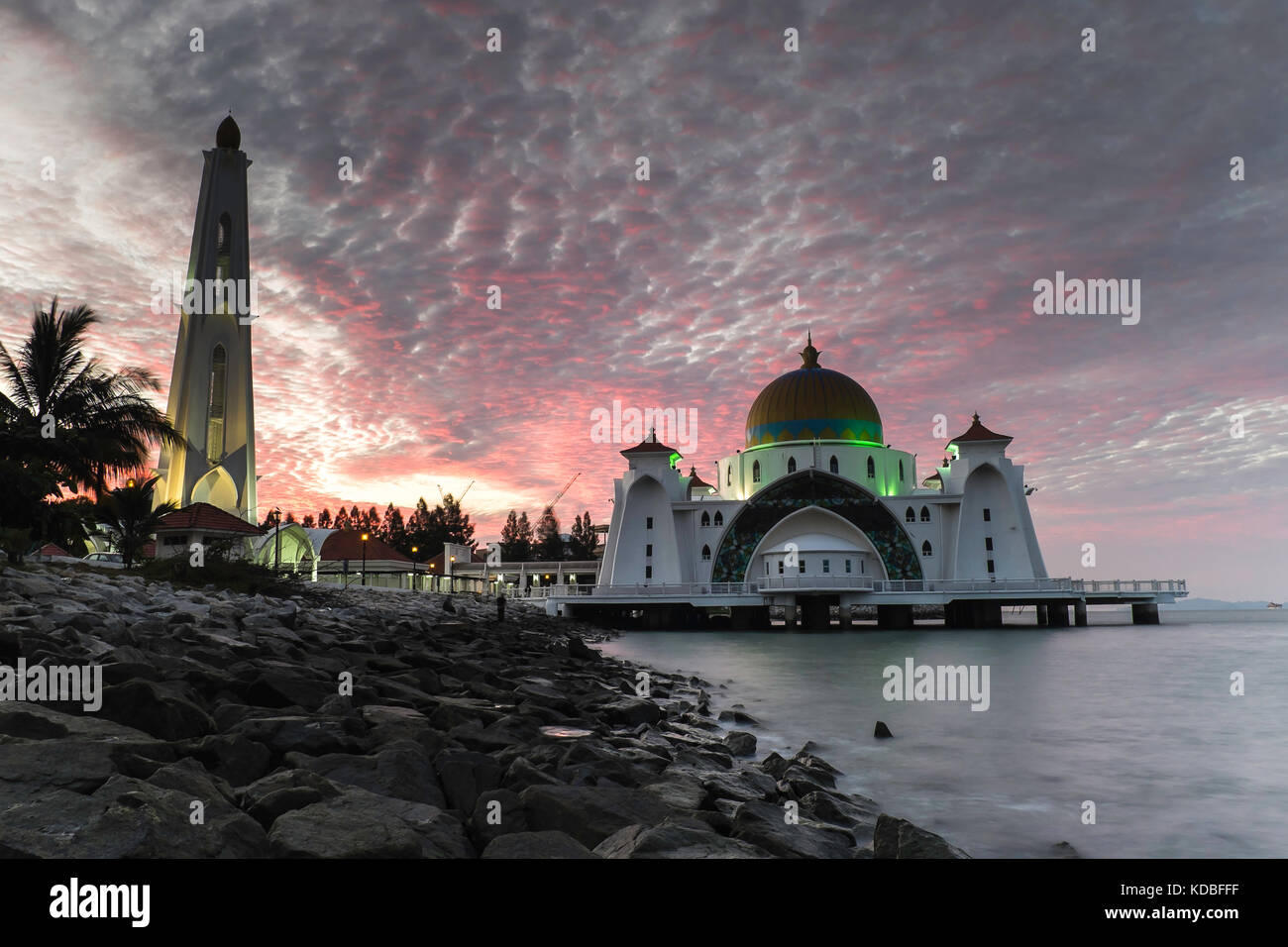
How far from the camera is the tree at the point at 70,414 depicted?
21000mm

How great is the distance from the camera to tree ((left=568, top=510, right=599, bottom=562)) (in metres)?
115

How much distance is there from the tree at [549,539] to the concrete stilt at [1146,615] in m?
64.7

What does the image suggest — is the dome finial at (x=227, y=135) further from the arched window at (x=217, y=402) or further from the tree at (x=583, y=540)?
the tree at (x=583, y=540)

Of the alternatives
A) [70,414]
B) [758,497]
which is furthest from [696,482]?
[70,414]

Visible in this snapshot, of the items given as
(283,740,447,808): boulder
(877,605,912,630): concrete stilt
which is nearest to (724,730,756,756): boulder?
(283,740,447,808): boulder

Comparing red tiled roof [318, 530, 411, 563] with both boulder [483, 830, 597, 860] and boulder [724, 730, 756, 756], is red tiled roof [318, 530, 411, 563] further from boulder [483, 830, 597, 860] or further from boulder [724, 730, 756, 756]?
boulder [483, 830, 597, 860]

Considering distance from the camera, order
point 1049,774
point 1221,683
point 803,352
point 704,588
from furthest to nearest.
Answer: point 803,352
point 704,588
point 1221,683
point 1049,774

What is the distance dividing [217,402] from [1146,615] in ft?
199

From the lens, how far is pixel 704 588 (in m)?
49.9

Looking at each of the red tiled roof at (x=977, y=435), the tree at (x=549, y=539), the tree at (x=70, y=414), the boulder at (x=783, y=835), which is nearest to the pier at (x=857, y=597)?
the red tiled roof at (x=977, y=435)

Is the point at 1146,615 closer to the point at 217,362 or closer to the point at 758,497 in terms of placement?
the point at 758,497
